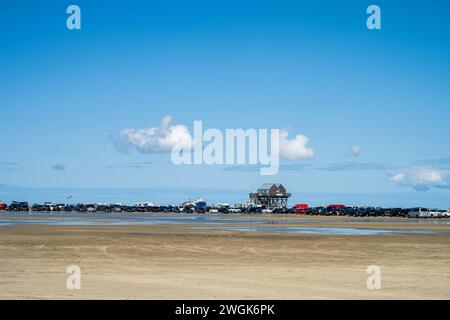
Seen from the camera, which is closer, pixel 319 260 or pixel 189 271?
pixel 189 271

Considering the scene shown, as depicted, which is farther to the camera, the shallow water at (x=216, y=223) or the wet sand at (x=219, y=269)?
the shallow water at (x=216, y=223)

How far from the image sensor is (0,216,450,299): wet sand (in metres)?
19.8

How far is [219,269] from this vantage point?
86.1 feet

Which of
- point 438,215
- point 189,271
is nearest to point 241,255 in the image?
point 189,271

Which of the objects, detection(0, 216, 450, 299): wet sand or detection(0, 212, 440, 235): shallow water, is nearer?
detection(0, 216, 450, 299): wet sand

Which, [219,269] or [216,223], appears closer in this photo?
[219,269]

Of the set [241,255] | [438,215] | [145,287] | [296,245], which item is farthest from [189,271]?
[438,215]

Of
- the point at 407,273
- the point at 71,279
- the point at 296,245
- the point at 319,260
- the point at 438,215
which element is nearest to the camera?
the point at 71,279

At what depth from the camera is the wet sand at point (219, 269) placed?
19.8 m

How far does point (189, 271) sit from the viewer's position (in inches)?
1005

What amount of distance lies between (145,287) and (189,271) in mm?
4794
